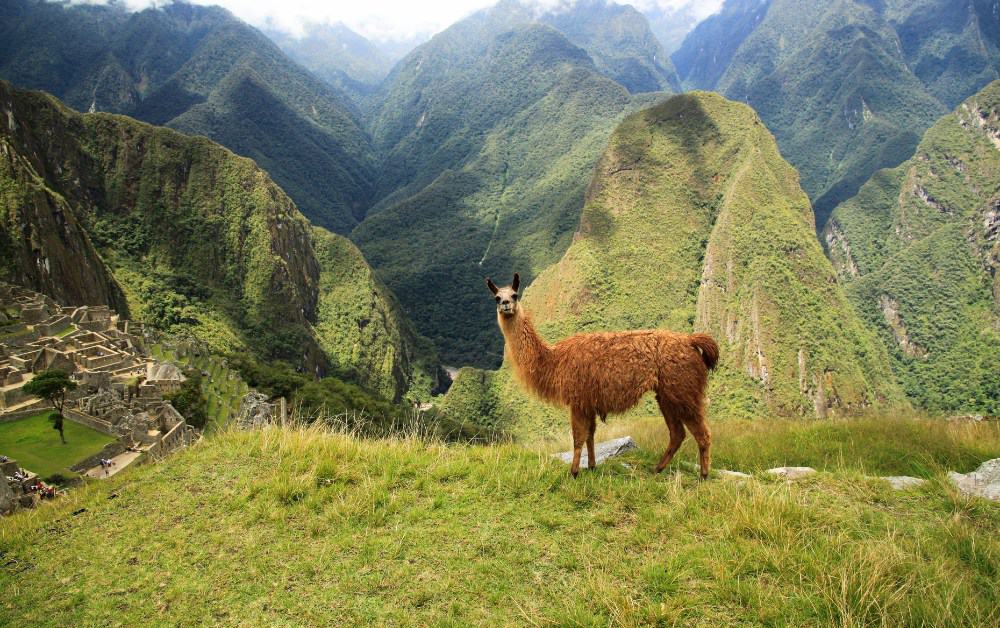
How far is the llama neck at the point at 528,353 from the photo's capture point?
628 cm

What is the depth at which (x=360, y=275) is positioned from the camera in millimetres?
101500

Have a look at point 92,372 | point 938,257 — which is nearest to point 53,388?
point 92,372

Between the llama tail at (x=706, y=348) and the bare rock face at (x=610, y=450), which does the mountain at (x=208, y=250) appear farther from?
the llama tail at (x=706, y=348)

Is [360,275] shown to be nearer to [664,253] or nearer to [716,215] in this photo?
[664,253]

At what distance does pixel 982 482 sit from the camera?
555 centimetres

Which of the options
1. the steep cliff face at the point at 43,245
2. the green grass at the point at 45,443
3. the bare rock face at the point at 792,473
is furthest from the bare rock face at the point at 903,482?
the steep cliff face at the point at 43,245

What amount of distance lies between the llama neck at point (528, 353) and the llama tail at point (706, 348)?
173 cm

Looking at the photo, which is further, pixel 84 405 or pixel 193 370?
pixel 193 370

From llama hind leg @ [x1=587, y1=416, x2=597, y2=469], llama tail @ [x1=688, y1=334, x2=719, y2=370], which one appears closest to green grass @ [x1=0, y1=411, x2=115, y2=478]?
llama hind leg @ [x1=587, y1=416, x2=597, y2=469]

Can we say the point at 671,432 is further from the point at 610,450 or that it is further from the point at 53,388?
the point at 53,388

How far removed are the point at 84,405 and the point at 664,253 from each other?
81.4m

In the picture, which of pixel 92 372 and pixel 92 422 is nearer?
pixel 92 422

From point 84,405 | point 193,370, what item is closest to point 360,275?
point 193,370

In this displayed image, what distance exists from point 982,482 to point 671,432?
3353 mm
